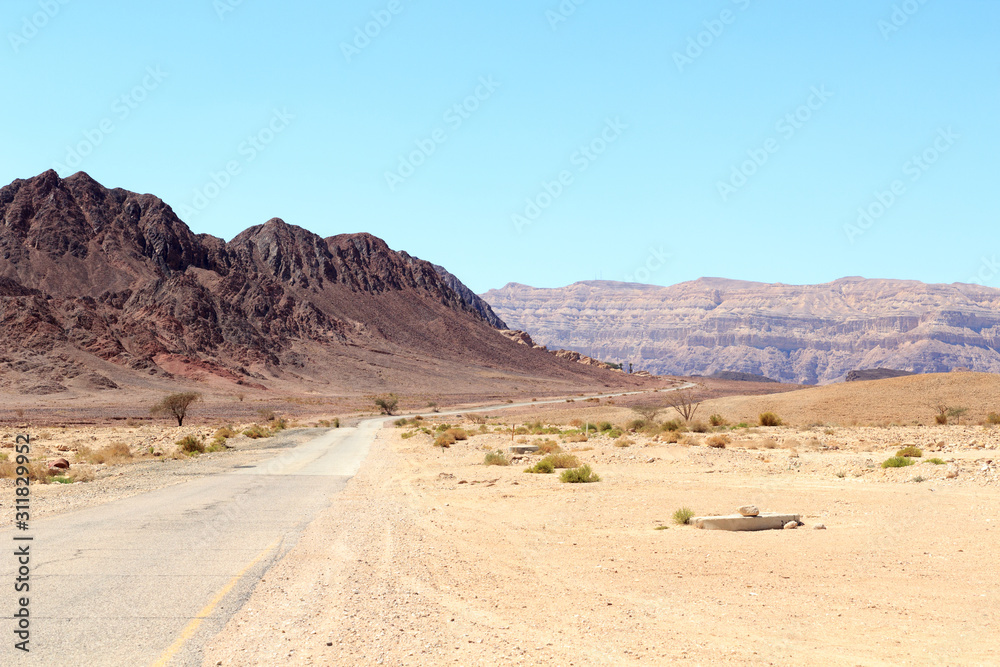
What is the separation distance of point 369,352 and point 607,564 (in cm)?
12716

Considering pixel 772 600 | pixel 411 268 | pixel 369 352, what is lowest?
pixel 772 600

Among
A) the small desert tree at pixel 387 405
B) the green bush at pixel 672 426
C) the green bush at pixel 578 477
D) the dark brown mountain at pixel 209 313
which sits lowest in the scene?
the green bush at pixel 578 477

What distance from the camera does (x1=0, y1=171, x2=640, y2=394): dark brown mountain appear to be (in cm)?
9725

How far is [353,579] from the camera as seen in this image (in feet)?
30.9

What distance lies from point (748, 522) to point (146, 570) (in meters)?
9.09

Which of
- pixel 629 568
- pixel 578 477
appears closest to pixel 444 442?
pixel 578 477

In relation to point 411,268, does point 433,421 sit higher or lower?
lower

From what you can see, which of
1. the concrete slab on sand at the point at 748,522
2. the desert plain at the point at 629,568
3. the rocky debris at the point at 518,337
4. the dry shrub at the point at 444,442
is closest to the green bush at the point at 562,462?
the desert plain at the point at 629,568

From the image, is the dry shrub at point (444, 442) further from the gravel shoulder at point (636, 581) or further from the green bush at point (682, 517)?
the green bush at point (682, 517)

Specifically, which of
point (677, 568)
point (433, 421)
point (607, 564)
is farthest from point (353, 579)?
point (433, 421)

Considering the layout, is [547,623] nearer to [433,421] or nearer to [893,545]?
[893,545]

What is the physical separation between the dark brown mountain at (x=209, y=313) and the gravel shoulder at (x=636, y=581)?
82515mm

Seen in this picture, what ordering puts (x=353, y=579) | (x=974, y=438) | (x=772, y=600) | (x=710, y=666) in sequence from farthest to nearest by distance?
(x=974, y=438)
(x=353, y=579)
(x=772, y=600)
(x=710, y=666)

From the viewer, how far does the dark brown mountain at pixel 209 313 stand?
9725 cm
